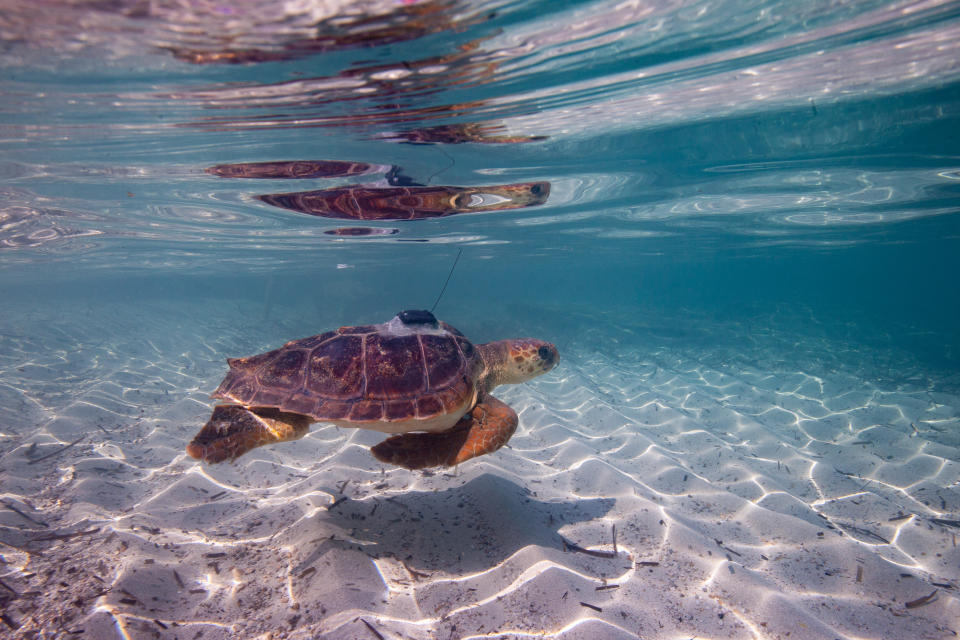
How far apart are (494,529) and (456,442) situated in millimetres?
1086

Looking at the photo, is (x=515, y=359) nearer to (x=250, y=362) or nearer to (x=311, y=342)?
(x=311, y=342)

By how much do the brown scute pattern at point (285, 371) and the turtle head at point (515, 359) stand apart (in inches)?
103

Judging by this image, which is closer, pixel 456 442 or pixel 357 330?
pixel 456 442

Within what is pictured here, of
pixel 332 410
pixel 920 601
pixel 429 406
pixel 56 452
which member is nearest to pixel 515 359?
pixel 429 406

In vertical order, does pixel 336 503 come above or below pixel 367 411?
below

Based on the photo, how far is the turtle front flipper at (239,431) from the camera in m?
4.07

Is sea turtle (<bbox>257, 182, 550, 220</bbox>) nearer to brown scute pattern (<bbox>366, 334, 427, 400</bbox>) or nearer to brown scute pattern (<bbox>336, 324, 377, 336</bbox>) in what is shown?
brown scute pattern (<bbox>336, 324, 377, 336</bbox>)

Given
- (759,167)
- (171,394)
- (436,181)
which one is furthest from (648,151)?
(171,394)

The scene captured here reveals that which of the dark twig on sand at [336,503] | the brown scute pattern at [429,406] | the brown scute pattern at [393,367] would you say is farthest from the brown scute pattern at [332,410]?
the dark twig on sand at [336,503]

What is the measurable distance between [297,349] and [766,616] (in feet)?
17.8

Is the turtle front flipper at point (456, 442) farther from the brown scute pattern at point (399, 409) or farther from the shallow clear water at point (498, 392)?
the shallow clear water at point (498, 392)

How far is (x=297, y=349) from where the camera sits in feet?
16.0

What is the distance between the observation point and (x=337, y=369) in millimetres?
4590

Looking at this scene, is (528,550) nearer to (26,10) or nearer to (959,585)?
(959,585)
